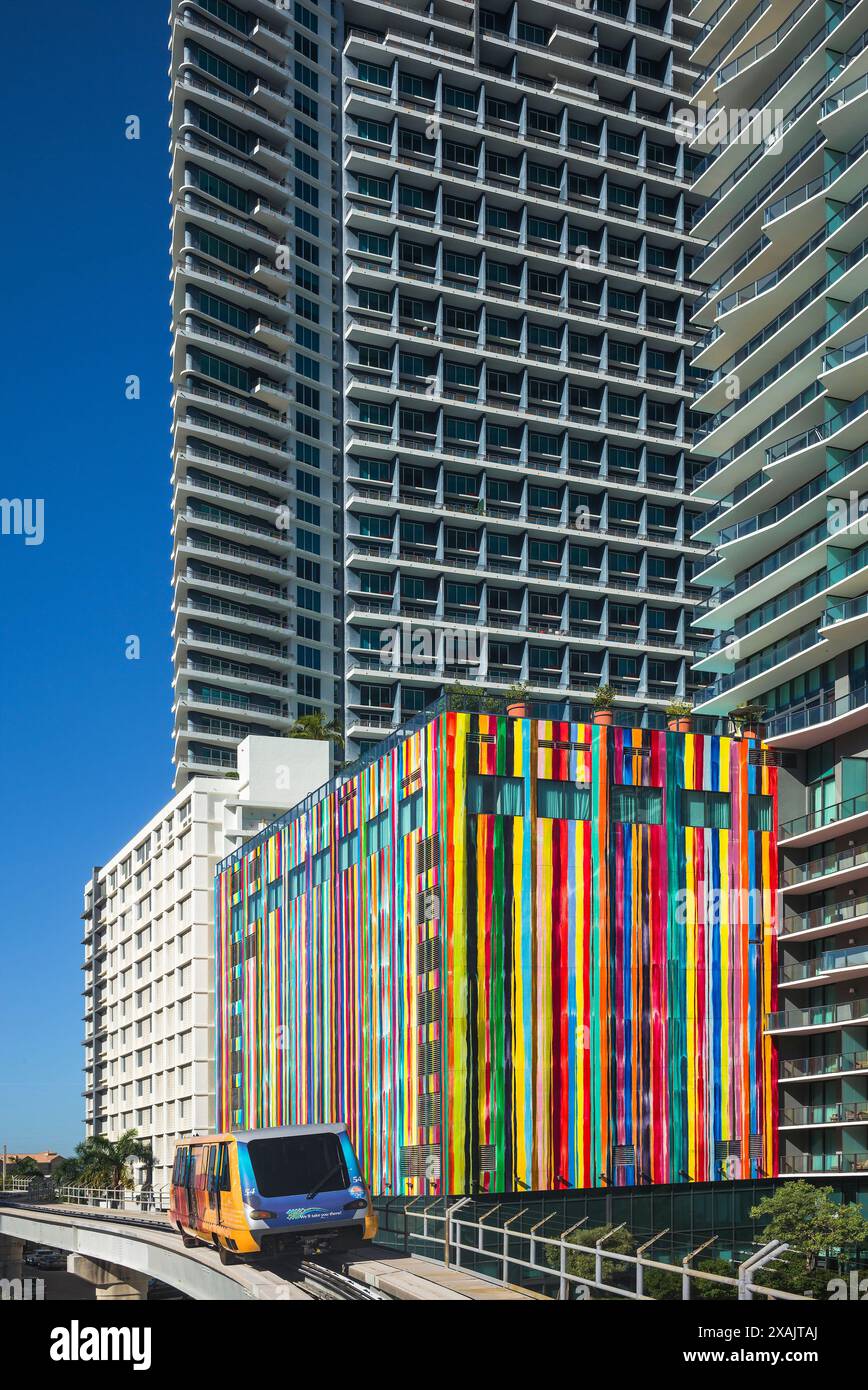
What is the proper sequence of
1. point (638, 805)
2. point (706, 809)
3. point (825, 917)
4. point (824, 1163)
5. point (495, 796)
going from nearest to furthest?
point (495, 796) < point (824, 1163) < point (638, 805) < point (825, 917) < point (706, 809)

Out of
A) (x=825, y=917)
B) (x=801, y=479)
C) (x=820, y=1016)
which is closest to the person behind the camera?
(x=820, y=1016)

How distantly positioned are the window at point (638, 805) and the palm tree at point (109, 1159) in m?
61.5

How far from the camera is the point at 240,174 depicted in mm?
142375

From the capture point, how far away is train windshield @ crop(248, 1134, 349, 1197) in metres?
35.7

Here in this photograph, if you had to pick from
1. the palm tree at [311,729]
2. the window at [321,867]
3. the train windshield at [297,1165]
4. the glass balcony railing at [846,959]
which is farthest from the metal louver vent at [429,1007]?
the palm tree at [311,729]

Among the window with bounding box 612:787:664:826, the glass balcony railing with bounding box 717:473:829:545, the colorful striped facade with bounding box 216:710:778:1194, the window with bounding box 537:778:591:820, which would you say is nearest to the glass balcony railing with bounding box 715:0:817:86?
the glass balcony railing with bounding box 717:473:829:545

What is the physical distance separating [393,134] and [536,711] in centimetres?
10013

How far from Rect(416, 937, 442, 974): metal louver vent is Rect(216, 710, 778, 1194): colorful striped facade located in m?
0.11

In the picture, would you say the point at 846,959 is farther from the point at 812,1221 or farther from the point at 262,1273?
the point at 262,1273

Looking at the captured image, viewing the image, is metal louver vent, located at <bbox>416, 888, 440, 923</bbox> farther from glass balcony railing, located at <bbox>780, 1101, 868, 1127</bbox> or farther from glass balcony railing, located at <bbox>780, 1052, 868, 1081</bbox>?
glass balcony railing, located at <bbox>780, 1101, 868, 1127</bbox>

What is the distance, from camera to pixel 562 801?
201 ft

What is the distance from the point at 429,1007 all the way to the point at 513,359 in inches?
3901

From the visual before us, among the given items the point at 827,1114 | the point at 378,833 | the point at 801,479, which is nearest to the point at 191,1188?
the point at 378,833
